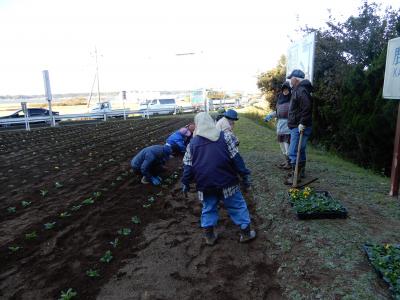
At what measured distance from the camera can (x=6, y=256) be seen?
152 inches

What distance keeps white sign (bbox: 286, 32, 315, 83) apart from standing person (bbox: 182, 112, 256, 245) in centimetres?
316

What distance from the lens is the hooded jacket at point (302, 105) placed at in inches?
217

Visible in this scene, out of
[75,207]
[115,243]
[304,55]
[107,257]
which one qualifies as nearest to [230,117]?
[304,55]

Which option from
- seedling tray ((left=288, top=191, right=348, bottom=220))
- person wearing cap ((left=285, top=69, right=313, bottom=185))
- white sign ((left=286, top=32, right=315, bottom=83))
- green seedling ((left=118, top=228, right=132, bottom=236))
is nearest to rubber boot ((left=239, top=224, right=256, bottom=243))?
seedling tray ((left=288, top=191, right=348, bottom=220))

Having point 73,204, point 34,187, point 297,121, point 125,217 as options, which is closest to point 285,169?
point 297,121

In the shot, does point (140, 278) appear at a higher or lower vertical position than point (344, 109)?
lower

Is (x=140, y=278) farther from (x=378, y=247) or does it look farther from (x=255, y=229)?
(x=378, y=247)

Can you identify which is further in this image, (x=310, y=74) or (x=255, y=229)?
(x=310, y=74)

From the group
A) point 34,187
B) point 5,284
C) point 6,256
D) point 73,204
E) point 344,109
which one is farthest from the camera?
point 344,109

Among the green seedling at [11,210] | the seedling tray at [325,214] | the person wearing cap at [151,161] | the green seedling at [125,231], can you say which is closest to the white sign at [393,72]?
the seedling tray at [325,214]

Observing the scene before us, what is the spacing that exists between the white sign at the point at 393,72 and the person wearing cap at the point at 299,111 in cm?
116

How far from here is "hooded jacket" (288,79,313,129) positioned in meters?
5.51

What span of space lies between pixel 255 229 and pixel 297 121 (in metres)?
2.33

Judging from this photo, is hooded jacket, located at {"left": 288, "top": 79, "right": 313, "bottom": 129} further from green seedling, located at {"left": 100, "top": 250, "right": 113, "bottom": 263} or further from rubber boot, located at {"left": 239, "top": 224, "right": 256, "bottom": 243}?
green seedling, located at {"left": 100, "top": 250, "right": 113, "bottom": 263}
